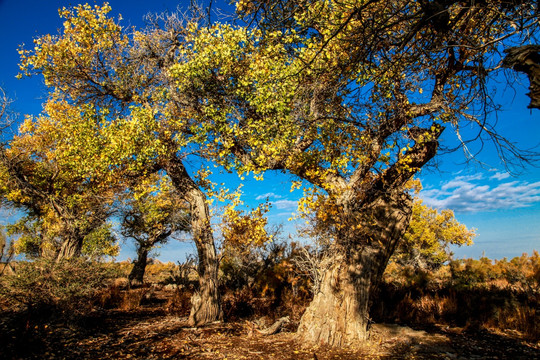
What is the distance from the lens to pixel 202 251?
348 inches

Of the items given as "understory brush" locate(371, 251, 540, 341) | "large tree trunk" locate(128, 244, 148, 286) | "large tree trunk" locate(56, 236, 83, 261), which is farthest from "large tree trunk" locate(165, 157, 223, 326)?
"large tree trunk" locate(128, 244, 148, 286)

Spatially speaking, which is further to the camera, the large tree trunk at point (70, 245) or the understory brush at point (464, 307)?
the large tree trunk at point (70, 245)

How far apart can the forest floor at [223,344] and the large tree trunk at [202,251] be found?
24.2 inches

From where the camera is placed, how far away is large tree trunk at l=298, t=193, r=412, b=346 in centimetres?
654

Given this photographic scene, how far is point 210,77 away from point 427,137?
18.7ft

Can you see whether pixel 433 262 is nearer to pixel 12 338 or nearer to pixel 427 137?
pixel 427 137

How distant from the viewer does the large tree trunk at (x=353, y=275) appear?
654 cm

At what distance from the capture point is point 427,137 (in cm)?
636

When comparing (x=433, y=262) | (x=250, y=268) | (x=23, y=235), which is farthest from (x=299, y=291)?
(x=23, y=235)

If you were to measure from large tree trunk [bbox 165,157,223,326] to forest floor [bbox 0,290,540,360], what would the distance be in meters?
0.62

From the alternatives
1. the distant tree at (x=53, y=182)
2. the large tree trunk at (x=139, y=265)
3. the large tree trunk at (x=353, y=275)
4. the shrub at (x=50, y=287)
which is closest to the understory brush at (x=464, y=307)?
the large tree trunk at (x=353, y=275)

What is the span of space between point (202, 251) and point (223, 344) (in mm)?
2856

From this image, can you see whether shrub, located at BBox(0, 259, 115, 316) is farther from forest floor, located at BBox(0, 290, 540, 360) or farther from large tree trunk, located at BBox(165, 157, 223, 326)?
large tree trunk, located at BBox(165, 157, 223, 326)

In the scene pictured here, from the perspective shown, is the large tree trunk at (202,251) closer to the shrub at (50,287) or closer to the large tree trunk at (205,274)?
the large tree trunk at (205,274)
